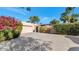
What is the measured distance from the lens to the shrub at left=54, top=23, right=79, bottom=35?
681 cm

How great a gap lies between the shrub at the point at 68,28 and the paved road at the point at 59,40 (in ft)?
0.52

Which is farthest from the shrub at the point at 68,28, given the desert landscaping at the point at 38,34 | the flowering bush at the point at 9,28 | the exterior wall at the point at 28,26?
the flowering bush at the point at 9,28

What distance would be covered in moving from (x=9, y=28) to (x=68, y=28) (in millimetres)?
1792

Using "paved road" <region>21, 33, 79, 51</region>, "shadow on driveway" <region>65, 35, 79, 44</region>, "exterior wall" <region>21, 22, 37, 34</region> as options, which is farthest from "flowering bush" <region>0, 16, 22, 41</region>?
"shadow on driveway" <region>65, 35, 79, 44</region>

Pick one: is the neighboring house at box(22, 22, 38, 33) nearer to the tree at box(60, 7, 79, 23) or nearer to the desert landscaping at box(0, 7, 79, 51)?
the desert landscaping at box(0, 7, 79, 51)

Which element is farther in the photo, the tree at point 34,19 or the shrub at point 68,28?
the shrub at point 68,28

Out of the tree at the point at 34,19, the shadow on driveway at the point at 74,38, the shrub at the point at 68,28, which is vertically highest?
the tree at the point at 34,19

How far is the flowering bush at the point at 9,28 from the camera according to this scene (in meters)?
6.75

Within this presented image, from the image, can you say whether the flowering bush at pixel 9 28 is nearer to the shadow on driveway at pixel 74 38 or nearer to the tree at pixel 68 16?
the tree at pixel 68 16

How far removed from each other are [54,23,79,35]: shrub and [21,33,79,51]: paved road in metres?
0.16
